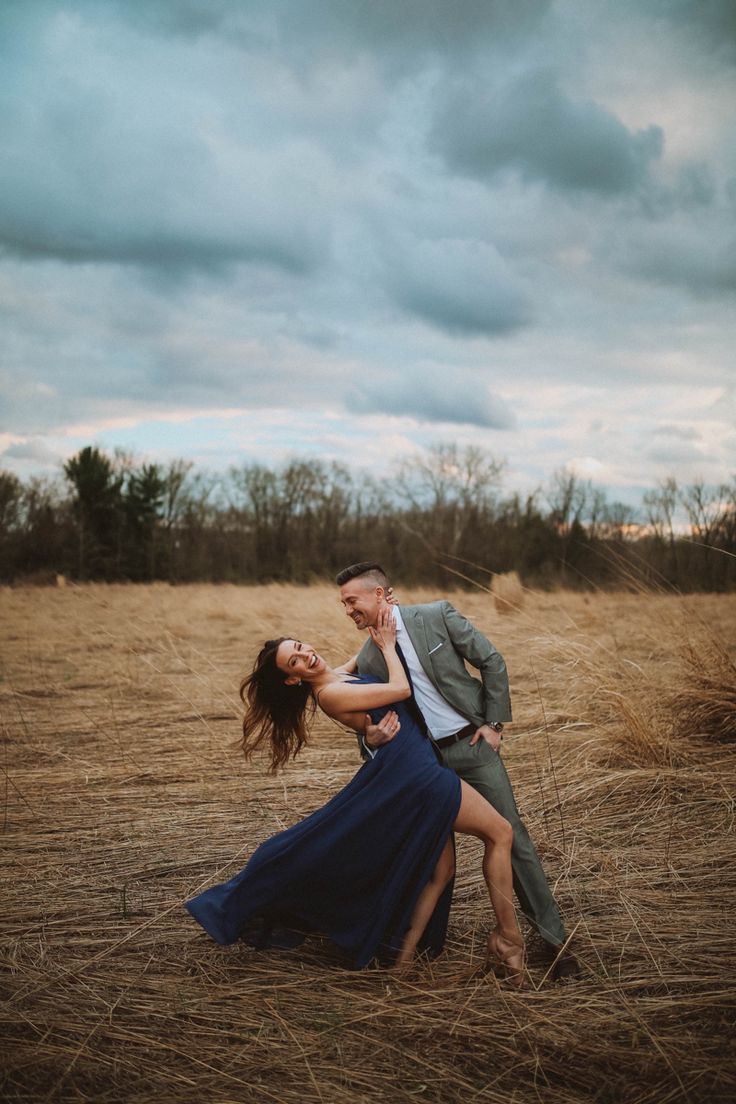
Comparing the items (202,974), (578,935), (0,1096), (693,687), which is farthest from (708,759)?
(0,1096)

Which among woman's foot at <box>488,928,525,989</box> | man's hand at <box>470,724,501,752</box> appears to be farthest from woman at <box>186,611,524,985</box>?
man's hand at <box>470,724,501,752</box>

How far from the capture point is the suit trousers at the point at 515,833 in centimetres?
309

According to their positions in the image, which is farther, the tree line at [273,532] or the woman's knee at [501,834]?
the tree line at [273,532]

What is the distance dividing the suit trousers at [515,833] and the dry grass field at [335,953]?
21 cm

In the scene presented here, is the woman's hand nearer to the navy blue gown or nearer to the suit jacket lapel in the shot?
the suit jacket lapel

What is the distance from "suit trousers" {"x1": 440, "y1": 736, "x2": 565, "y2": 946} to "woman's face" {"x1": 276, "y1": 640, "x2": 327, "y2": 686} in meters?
0.68

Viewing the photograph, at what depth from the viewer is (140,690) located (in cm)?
871

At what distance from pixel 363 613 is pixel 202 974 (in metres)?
1.65

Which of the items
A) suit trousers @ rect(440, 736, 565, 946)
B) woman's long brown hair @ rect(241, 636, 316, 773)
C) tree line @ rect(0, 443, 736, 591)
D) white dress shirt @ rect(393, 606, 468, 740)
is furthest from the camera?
tree line @ rect(0, 443, 736, 591)

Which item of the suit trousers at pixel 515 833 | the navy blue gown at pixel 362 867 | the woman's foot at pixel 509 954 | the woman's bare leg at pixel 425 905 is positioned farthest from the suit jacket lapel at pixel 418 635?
the woman's foot at pixel 509 954

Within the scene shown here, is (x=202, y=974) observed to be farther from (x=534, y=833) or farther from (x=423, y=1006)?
(x=534, y=833)

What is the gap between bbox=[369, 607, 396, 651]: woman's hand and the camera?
3100 mm

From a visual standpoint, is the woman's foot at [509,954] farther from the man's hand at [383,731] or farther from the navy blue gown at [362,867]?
the man's hand at [383,731]

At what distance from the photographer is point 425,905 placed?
2973 mm
